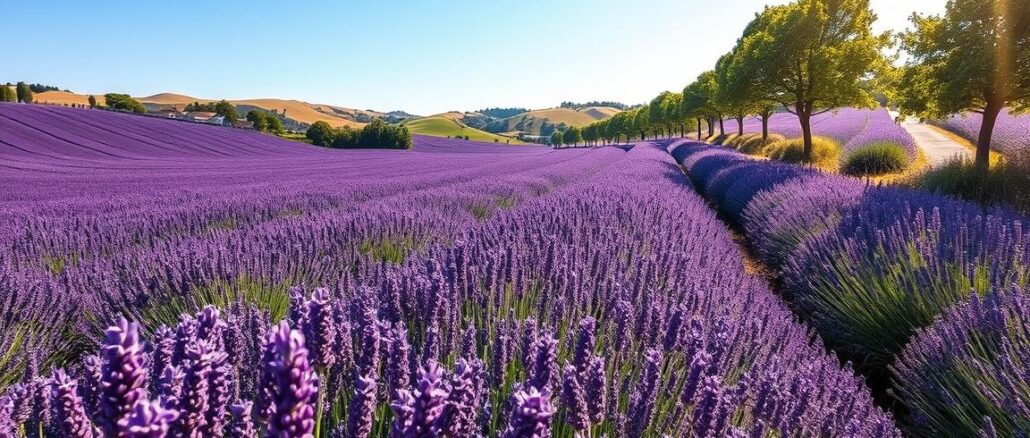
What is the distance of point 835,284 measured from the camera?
11.7 feet

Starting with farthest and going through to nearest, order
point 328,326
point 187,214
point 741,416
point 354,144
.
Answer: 1. point 354,144
2. point 187,214
3. point 741,416
4. point 328,326

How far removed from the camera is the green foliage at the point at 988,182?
6438mm

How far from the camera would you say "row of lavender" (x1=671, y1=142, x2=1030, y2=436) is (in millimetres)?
1955

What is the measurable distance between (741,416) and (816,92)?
50.1 ft

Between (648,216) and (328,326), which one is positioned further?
(648,216)

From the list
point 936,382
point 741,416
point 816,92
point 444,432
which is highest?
point 816,92

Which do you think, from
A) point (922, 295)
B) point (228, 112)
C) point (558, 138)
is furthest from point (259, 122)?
point (558, 138)

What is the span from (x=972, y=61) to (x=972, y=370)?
8.45 m

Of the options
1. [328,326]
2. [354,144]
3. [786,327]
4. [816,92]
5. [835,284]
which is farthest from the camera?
[354,144]

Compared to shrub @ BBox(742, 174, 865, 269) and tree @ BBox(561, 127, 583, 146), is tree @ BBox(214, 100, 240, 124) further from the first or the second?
shrub @ BBox(742, 174, 865, 269)

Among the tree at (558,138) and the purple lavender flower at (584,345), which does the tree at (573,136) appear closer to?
the tree at (558,138)

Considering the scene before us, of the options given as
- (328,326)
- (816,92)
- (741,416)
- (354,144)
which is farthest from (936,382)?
(354,144)

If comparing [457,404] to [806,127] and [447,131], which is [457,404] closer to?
[806,127]

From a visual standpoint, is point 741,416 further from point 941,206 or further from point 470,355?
point 941,206
